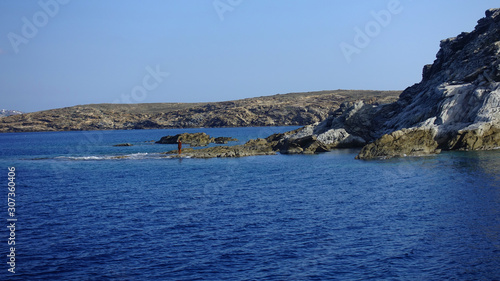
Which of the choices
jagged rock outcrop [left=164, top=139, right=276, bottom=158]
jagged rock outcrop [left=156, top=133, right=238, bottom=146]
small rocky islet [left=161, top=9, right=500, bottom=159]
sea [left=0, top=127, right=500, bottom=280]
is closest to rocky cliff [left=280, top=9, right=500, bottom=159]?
small rocky islet [left=161, top=9, right=500, bottom=159]

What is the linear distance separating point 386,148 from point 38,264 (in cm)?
4081

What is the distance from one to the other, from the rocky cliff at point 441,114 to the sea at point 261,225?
30.5ft

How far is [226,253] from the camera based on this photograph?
19391 mm

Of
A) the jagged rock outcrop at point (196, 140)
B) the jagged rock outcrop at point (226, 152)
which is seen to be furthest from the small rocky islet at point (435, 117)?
the jagged rock outcrop at point (196, 140)

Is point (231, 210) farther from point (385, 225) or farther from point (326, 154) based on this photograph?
point (326, 154)

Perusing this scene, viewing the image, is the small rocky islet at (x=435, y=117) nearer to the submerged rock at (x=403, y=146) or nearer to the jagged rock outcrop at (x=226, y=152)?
the submerged rock at (x=403, y=146)

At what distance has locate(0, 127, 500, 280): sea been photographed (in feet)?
57.9

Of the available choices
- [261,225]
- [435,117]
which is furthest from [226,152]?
[261,225]

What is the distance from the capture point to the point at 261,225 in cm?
2367

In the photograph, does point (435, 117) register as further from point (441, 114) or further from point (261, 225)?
point (261, 225)

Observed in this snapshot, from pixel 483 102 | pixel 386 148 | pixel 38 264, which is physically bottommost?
pixel 38 264

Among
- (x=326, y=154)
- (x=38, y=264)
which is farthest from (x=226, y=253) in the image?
(x=326, y=154)

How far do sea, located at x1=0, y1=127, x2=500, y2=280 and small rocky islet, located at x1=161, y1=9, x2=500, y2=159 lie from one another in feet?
30.7

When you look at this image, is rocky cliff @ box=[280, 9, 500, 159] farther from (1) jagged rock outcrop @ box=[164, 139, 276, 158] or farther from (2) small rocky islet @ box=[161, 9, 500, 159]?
(1) jagged rock outcrop @ box=[164, 139, 276, 158]
